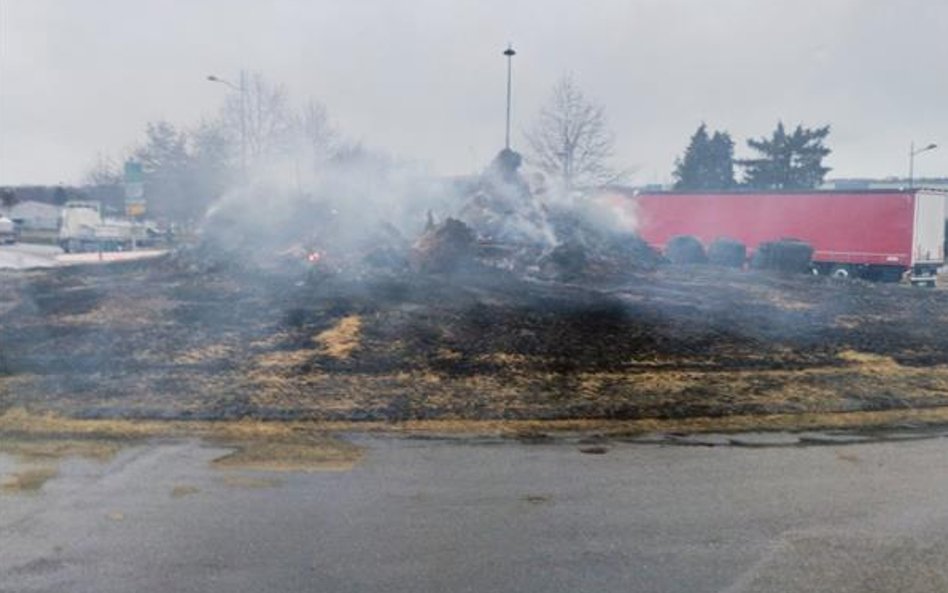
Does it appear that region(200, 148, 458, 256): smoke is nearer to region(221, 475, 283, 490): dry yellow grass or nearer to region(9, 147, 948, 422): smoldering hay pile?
region(9, 147, 948, 422): smoldering hay pile

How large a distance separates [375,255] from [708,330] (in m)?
8.97

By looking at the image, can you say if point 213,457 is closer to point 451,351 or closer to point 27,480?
point 27,480

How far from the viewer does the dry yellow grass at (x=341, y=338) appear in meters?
10.2

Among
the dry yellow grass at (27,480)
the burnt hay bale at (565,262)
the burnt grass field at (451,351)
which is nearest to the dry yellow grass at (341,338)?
the burnt grass field at (451,351)

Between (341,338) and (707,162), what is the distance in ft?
182

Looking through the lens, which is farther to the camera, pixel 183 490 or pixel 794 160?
pixel 794 160

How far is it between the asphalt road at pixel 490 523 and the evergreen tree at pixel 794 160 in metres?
58.0

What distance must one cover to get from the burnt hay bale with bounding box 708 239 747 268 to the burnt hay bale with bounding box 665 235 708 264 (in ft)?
0.95

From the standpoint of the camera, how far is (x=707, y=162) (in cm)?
6175

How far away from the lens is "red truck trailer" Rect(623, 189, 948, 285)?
26.5 meters

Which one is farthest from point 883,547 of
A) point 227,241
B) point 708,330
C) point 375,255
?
point 227,241

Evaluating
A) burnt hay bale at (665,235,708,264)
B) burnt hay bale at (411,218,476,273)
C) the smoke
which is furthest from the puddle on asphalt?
burnt hay bale at (665,235,708,264)

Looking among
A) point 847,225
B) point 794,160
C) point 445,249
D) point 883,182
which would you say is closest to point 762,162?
point 794,160

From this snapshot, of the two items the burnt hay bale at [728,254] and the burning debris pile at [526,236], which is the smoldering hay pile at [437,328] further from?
the burnt hay bale at [728,254]
